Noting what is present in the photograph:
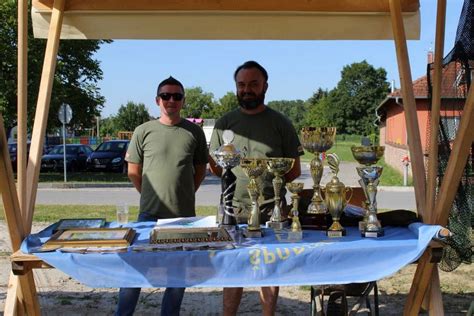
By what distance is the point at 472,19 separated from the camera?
3.87 meters

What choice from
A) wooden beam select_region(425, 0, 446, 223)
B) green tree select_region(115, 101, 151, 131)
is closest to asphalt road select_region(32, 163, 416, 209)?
wooden beam select_region(425, 0, 446, 223)

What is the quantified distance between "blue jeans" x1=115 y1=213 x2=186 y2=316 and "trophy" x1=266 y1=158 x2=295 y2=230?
3.00 feet

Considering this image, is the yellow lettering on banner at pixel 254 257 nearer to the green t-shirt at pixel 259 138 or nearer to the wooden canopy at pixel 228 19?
the green t-shirt at pixel 259 138

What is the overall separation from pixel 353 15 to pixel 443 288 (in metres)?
3.05

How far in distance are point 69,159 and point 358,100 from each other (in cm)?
7116

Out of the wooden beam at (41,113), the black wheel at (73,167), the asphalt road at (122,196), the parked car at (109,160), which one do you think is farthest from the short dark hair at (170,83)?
the black wheel at (73,167)

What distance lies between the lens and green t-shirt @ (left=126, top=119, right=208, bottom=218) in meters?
3.89

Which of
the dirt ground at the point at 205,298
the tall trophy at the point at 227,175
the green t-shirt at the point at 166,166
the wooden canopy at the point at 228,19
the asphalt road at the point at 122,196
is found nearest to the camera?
the tall trophy at the point at 227,175

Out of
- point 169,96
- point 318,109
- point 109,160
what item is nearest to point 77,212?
point 169,96

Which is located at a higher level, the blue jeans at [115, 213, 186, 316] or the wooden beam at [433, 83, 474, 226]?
the wooden beam at [433, 83, 474, 226]

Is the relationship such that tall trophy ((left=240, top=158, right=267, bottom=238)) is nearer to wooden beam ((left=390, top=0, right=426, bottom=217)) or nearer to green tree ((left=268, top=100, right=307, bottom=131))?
wooden beam ((left=390, top=0, right=426, bottom=217))

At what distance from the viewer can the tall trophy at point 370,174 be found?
3051 millimetres

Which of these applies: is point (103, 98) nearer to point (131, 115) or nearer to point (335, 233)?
point (335, 233)

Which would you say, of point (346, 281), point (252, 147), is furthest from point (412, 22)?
point (346, 281)
